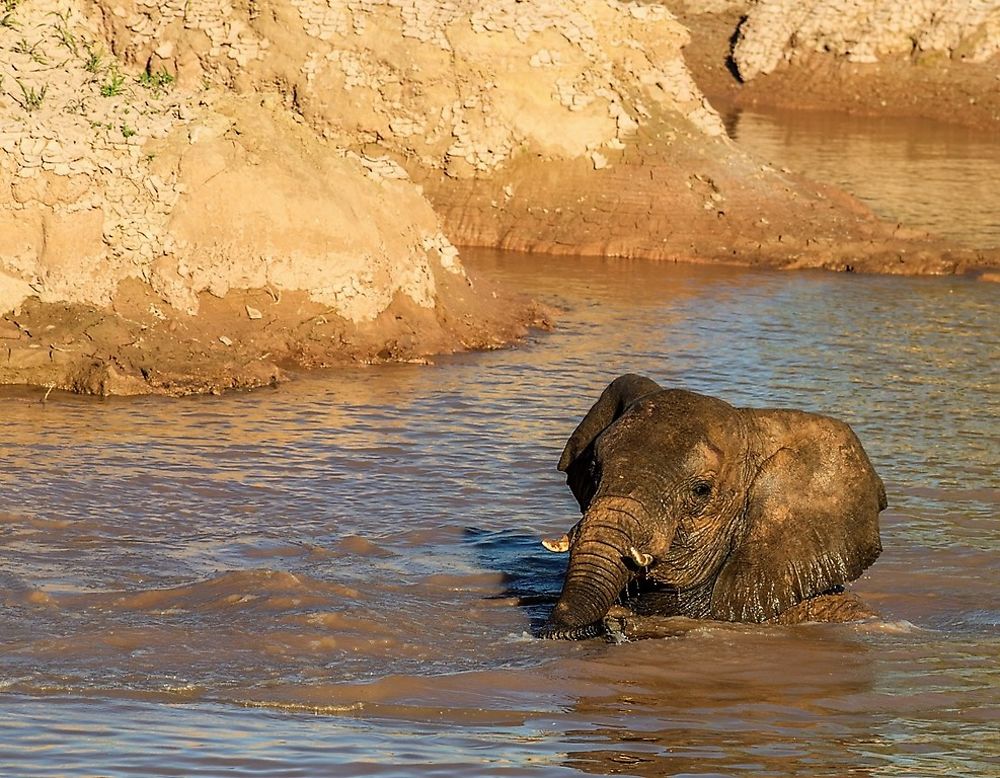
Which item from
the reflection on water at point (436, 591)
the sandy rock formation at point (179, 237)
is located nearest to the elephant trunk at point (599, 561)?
the reflection on water at point (436, 591)

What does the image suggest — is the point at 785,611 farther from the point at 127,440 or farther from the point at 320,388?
A: the point at 320,388

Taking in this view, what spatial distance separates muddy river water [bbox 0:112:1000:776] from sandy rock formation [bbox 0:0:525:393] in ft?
1.68

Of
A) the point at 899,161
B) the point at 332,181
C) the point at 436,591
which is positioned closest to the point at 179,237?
the point at 332,181

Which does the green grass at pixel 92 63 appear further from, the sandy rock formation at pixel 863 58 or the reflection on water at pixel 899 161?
the sandy rock formation at pixel 863 58

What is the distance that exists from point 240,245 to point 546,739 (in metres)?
7.78

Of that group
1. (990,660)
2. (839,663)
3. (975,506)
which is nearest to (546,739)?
(839,663)

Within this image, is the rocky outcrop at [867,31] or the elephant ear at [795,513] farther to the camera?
the rocky outcrop at [867,31]

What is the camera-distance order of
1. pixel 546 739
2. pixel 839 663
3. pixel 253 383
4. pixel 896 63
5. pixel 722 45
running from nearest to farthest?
pixel 546 739
pixel 839 663
pixel 253 383
pixel 896 63
pixel 722 45

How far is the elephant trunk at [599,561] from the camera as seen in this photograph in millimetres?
7137

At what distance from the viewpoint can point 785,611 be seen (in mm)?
8188

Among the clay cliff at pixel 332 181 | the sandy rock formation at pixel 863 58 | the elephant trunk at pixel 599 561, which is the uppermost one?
the sandy rock formation at pixel 863 58

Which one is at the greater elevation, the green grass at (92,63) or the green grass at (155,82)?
the green grass at (92,63)

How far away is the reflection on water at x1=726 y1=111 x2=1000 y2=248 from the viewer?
73.6ft

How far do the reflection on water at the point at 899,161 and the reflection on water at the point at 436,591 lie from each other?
7.18 m
